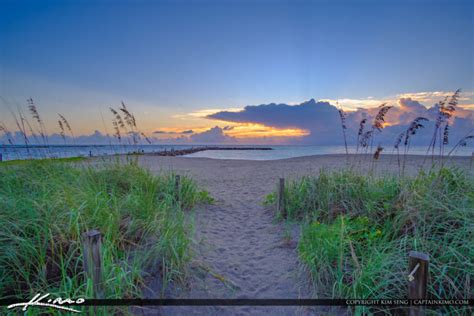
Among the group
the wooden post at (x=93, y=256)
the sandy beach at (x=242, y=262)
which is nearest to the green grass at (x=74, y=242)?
the wooden post at (x=93, y=256)

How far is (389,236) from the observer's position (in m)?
4.01

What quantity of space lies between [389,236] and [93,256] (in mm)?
4312

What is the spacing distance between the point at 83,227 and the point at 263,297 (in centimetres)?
271

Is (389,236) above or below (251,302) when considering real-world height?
above

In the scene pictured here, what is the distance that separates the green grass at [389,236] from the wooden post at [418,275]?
0.63 m

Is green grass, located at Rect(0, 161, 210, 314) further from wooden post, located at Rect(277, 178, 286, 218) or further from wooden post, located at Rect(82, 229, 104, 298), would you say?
wooden post, located at Rect(277, 178, 286, 218)

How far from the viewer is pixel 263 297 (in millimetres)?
3367

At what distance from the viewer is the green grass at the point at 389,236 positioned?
109 inches

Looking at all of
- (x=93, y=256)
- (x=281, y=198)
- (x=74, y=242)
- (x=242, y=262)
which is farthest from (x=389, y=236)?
(x=74, y=242)

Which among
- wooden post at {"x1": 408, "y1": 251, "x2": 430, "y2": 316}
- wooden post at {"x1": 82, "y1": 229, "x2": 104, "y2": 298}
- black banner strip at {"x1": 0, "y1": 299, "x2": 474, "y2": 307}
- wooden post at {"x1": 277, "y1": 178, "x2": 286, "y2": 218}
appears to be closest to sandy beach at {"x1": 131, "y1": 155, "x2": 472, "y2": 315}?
black banner strip at {"x1": 0, "y1": 299, "x2": 474, "y2": 307}

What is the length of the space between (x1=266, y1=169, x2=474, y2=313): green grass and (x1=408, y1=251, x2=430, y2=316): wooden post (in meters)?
0.63

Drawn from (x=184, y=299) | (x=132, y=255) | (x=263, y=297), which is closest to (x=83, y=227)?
(x=132, y=255)

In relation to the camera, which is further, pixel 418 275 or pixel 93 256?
pixel 93 256

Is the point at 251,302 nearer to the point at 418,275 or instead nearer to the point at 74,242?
the point at 418,275
